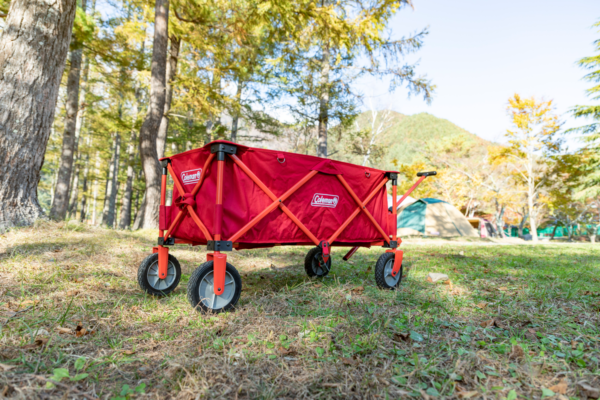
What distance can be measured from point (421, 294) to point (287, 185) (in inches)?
71.9

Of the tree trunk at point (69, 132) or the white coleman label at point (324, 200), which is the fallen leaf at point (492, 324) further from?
the tree trunk at point (69, 132)

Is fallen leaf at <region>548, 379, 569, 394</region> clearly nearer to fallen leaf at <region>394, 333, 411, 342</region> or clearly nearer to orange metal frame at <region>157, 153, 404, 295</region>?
fallen leaf at <region>394, 333, 411, 342</region>

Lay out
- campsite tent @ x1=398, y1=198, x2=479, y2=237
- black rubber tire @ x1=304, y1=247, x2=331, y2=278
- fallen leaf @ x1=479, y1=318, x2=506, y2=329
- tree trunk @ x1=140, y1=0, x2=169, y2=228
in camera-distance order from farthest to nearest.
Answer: campsite tent @ x1=398, y1=198, x2=479, y2=237, tree trunk @ x1=140, y1=0, x2=169, y2=228, black rubber tire @ x1=304, y1=247, x2=331, y2=278, fallen leaf @ x1=479, y1=318, x2=506, y2=329

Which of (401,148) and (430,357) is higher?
(401,148)

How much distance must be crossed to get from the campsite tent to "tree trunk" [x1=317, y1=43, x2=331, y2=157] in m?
7.46

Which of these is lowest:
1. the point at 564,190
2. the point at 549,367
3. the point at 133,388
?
the point at 133,388

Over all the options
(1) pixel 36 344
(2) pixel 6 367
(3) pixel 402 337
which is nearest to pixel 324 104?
(3) pixel 402 337

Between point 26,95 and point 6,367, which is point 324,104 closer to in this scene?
point 26,95

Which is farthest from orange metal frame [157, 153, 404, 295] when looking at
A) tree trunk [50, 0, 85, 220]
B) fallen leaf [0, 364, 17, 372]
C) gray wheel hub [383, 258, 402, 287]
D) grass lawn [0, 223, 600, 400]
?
tree trunk [50, 0, 85, 220]

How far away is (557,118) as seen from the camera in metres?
17.4

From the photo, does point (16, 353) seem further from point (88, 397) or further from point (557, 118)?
point (557, 118)

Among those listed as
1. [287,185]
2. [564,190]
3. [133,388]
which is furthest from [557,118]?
[133,388]

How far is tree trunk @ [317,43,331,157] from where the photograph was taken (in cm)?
1106

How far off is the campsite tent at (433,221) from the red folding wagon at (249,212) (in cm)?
1346
